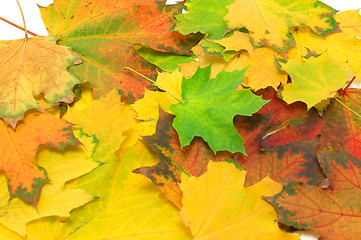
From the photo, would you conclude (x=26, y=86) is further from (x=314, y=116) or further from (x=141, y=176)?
(x=314, y=116)

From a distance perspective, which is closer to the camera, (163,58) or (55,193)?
(55,193)

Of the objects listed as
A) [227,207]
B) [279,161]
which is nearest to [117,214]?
[227,207]

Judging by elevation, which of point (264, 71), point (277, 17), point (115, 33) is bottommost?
point (264, 71)

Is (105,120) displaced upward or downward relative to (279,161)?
upward

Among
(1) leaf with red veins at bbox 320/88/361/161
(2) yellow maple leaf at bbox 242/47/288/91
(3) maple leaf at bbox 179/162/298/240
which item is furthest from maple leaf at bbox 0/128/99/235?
(1) leaf with red veins at bbox 320/88/361/161

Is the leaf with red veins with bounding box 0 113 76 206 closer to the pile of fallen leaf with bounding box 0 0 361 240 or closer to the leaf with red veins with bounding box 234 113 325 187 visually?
the pile of fallen leaf with bounding box 0 0 361 240

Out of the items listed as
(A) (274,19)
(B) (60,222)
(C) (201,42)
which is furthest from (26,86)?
(A) (274,19)

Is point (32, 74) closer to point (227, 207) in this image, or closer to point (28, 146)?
point (28, 146)
